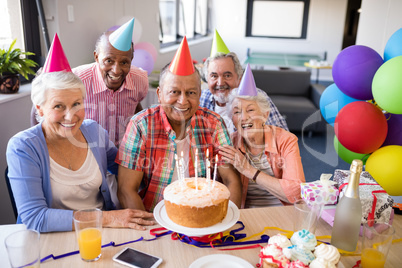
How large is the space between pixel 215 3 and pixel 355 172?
9012 mm

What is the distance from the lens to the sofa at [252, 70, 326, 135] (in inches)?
196

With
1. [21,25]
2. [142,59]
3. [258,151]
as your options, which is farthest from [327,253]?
[142,59]

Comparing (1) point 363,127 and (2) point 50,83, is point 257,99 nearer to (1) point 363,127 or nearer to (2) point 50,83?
(1) point 363,127

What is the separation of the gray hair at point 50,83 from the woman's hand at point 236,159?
76 cm

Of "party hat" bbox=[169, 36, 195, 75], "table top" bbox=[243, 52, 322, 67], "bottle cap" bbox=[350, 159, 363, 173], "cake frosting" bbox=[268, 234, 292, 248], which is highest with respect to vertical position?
"party hat" bbox=[169, 36, 195, 75]

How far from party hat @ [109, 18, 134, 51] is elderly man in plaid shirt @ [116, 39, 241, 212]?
585mm

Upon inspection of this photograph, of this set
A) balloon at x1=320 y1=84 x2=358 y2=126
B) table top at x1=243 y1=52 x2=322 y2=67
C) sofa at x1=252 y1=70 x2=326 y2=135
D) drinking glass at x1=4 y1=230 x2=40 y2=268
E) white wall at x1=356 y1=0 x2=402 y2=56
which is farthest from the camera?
table top at x1=243 y1=52 x2=322 y2=67

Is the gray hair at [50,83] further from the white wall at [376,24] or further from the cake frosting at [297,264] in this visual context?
the white wall at [376,24]

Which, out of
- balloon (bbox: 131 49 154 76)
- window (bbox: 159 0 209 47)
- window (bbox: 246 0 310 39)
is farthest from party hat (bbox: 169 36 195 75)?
window (bbox: 246 0 310 39)

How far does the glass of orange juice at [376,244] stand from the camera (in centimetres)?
111

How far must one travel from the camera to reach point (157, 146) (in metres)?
1.70

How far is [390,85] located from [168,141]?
1.19 meters

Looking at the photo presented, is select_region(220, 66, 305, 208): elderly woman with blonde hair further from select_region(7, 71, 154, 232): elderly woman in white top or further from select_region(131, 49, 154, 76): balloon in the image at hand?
select_region(131, 49, 154, 76): balloon

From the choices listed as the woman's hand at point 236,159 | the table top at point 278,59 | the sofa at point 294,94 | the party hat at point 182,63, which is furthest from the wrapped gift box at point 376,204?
the table top at point 278,59
